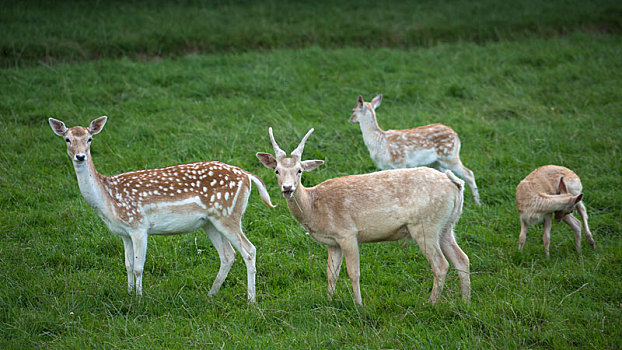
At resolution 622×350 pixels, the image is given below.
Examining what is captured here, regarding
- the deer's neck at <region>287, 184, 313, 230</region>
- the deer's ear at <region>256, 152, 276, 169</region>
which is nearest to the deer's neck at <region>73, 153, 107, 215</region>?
the deer's ear at <region>256, 152, 276, 169</region>

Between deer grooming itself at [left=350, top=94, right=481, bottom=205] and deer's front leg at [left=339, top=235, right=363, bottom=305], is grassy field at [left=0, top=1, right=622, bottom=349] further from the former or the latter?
deer grooming itself at [left=350, top=94, right=481, bottom=205]

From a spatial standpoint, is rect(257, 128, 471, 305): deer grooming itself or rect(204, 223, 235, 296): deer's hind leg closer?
rect(257, 128, 471, 305): deer grooming itself

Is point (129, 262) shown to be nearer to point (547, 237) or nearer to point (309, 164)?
point (309, 164)

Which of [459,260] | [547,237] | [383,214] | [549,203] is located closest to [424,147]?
[549,203]

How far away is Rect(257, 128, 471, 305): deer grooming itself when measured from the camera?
223 inches

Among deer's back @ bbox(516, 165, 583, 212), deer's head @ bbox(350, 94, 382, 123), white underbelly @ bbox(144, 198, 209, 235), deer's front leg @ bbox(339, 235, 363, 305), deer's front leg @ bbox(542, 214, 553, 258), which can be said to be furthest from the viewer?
deer's head @ bbox(350, 94, 382, 123)

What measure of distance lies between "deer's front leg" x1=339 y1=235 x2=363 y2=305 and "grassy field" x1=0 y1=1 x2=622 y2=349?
0.46 ft

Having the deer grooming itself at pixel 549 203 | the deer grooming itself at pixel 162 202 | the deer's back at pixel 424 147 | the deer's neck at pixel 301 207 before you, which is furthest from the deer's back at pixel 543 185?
the deer grooming itself at pixel 162 202

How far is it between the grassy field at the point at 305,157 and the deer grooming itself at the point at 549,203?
218mm

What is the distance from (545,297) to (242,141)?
5673mm

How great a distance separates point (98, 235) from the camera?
6.96 metres

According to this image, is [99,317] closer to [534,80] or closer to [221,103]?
[221,103]

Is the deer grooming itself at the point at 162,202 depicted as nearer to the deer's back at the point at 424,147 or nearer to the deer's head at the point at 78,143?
the deer's head at the point at 78,143

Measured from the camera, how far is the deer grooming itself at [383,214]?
5.65 m
